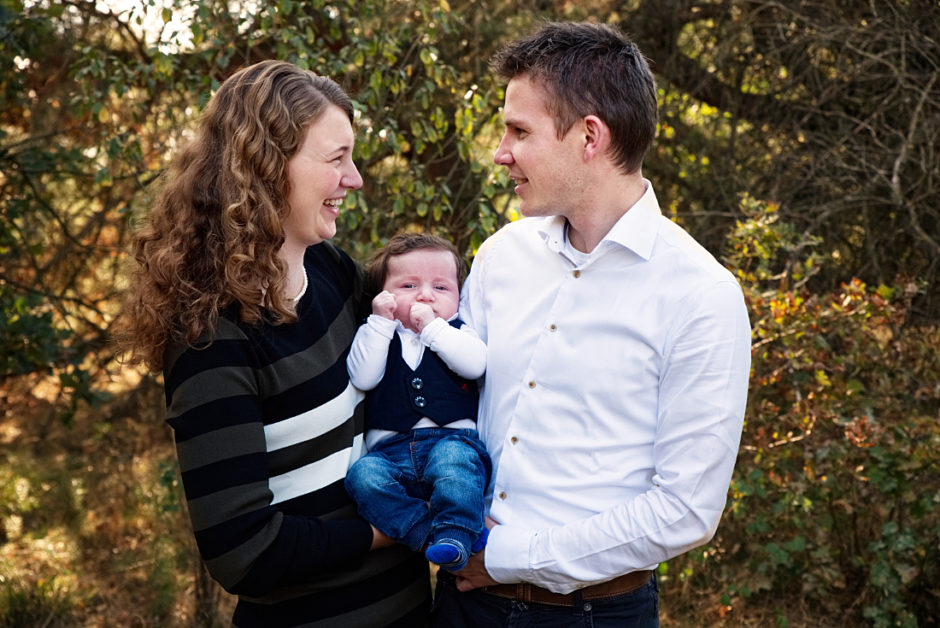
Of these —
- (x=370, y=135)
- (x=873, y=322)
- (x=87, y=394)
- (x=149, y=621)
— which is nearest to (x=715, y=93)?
(x=873, y=322)

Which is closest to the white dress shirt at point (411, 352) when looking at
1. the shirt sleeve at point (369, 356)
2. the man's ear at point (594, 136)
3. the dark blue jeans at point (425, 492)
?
the shirt sleeve at point (369, 356)

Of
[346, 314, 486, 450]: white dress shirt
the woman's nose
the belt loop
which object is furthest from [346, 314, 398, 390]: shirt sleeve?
the belt loop

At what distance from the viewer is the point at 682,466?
1.88 meters

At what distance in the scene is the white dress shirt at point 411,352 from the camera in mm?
2123

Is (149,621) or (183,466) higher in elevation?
(183,466)

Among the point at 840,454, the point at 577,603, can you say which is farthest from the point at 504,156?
the point at 840,454

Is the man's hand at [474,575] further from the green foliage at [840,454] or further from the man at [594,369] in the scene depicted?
the green foliage at [840,454]

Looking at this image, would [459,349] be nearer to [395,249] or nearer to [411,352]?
[411,352]

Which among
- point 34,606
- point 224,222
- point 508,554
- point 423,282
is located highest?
point 224,222

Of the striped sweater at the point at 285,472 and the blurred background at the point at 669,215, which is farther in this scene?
the blurred background at the point at 669,215

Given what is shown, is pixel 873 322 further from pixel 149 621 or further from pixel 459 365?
pixel 149 621

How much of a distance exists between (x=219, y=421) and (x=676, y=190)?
14.9 feet

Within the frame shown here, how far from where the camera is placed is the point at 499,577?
202 centimetres

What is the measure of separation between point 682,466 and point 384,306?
2.67 feet
